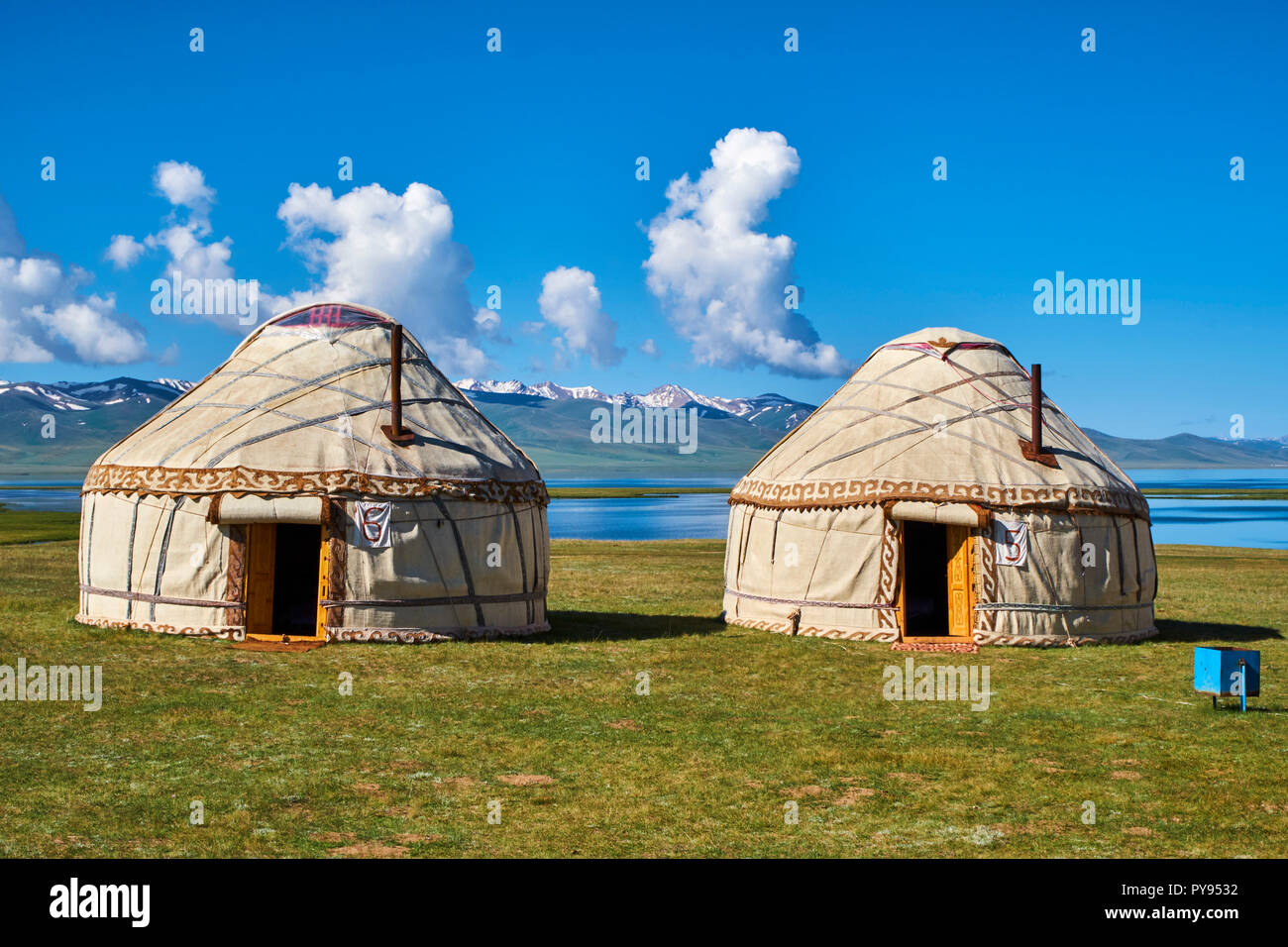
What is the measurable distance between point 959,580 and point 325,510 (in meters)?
7.74

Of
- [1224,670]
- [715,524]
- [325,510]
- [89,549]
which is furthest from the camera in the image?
[715,524]

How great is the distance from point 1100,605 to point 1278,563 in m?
19.6

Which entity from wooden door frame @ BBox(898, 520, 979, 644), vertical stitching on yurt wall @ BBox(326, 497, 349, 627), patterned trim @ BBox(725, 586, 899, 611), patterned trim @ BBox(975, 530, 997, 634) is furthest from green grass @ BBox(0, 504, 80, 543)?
patterned trim @ BBox(975, 530, 997, 634)

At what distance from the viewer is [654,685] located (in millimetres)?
11258

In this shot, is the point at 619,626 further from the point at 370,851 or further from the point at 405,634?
the point at 370,851

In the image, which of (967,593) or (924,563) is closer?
(967,593)

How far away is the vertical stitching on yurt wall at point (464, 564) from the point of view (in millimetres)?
13562

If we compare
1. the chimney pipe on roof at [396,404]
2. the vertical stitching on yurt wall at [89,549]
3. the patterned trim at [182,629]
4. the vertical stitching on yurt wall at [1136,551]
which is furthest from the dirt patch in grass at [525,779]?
the vertical stitching on yurt wall at [1136,551]

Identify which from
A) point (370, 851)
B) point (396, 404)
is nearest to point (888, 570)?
point (396, 404)

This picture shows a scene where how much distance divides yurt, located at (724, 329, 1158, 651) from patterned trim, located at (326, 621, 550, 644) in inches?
151

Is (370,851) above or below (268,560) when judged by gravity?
below

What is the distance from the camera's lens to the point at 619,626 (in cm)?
1576

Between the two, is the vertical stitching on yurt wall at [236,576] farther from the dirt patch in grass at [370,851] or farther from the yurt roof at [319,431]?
the dirt patch in grass at [370,851]

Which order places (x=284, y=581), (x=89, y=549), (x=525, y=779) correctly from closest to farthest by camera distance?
(x=525, y=779)
(x=89, y=549)
(x=284, y=581)
